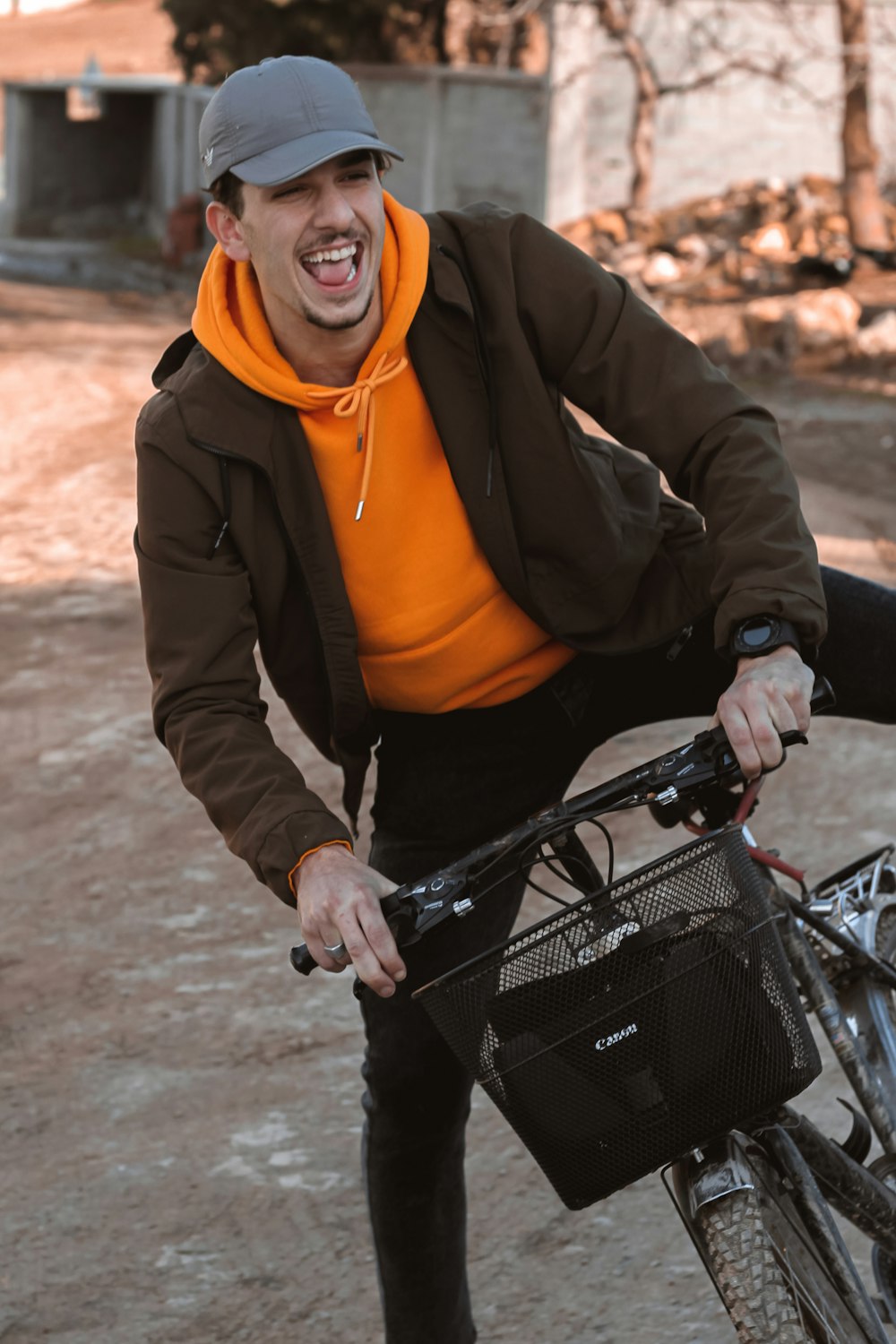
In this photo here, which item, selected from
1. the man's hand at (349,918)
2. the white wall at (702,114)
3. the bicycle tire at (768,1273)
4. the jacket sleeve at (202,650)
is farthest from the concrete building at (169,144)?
the bicycle tire at (768,1273)

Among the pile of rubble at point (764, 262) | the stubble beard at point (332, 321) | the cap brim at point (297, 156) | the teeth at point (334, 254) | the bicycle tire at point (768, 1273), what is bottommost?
the pile of rubble at point (764, 262)

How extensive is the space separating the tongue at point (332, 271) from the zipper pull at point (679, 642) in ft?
2.69

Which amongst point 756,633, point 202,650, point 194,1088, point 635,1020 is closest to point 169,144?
point 194,1088

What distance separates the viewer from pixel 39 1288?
355 centimetres

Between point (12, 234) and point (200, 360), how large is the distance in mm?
28062

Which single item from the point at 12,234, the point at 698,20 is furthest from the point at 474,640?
the point at 12,234

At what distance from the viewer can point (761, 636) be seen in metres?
2.42

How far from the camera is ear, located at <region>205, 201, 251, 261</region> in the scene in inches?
110

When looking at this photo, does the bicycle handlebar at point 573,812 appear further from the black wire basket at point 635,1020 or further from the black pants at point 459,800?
the black pants at point 459,800

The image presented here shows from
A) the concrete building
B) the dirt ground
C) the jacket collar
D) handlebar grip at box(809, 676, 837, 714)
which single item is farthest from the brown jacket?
the concrete building

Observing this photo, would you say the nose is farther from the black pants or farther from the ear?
the black pants

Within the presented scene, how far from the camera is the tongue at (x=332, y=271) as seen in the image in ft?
8.68

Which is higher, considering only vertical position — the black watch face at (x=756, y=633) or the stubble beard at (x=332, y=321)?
the stubble beard at (x=332, y=321)

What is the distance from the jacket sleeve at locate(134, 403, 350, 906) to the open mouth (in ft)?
1.15
